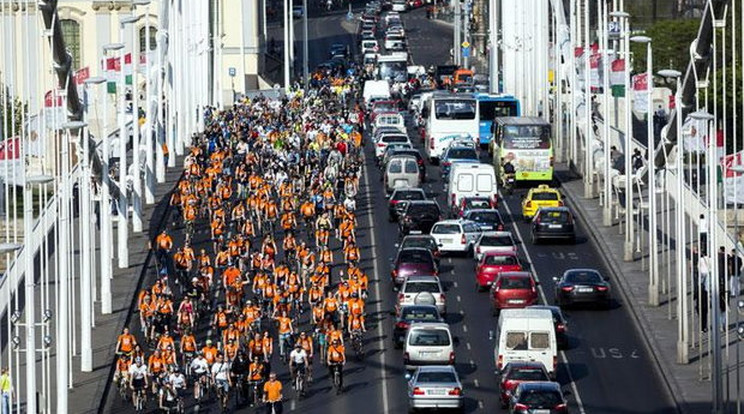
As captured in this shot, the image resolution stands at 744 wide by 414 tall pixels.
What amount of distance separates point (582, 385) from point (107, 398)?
39.6ft

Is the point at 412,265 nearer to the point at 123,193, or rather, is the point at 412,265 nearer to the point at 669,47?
the point at 123,193

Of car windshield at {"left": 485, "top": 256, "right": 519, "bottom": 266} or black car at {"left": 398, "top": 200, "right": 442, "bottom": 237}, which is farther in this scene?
black car at {"left": 398, "top": 200, "right": 442, "bottom": 237}

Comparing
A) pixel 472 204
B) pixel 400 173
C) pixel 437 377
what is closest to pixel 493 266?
pixel 472 204

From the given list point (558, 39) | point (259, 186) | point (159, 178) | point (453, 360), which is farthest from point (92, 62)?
point (453, 360)

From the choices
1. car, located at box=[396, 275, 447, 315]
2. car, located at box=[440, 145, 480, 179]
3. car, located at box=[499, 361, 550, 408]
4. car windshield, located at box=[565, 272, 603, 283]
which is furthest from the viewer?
car, located at box=[440, 145, 480, 179]

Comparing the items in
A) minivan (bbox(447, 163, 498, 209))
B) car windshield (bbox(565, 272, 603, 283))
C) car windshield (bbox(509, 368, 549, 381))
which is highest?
minivan (bbox(447, 163, 498, 209))

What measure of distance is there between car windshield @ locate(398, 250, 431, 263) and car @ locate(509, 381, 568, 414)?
19.9 m

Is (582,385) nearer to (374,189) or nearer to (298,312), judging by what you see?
(298,312)

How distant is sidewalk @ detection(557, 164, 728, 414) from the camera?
2426 inches

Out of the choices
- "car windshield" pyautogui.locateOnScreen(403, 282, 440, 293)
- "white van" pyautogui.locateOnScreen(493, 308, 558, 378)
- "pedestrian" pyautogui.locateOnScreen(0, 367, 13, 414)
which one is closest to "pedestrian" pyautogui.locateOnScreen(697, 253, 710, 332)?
"white van" pyautogui.locateOnScreen(493, 308, 558, 378)

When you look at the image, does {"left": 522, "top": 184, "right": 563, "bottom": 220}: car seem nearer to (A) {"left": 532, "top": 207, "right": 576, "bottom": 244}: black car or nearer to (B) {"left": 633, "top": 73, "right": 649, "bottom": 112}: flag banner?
(A) {"left": 532, "top": 207, "right": 576, "bottom": 244}: black car

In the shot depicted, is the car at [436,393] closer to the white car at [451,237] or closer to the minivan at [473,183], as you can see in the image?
the white car at [451,237]

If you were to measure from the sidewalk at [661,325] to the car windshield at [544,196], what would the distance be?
4.36ft

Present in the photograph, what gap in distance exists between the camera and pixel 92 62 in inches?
6334
